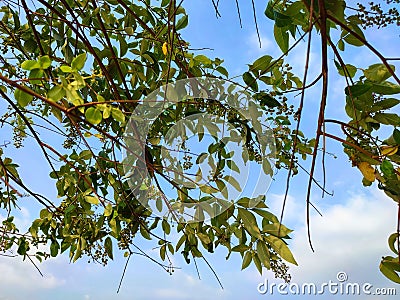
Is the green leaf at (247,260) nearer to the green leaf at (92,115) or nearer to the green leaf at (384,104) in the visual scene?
the green leaf at (384,104)

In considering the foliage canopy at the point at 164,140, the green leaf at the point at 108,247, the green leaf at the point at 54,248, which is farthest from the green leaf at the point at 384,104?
the green leaf at the point at 54,248

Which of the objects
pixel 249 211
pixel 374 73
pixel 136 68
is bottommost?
pixel 249 211

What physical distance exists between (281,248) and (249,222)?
0.09 meters

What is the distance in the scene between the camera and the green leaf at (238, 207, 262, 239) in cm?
86

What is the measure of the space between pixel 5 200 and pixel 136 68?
0.55 m

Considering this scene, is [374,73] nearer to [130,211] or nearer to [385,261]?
[385,261]

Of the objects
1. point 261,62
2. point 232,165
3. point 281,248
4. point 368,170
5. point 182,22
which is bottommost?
point 281,248

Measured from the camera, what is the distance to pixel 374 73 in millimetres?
700

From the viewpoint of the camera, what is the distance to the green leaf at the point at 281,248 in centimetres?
78

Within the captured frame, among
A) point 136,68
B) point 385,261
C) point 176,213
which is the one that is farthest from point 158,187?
point 385,261

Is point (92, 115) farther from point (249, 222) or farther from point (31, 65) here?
point (249, 222)

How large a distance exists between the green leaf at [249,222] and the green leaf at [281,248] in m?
0.02

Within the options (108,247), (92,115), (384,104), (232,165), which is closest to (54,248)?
(108,247)

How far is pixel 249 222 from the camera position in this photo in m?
0.88
